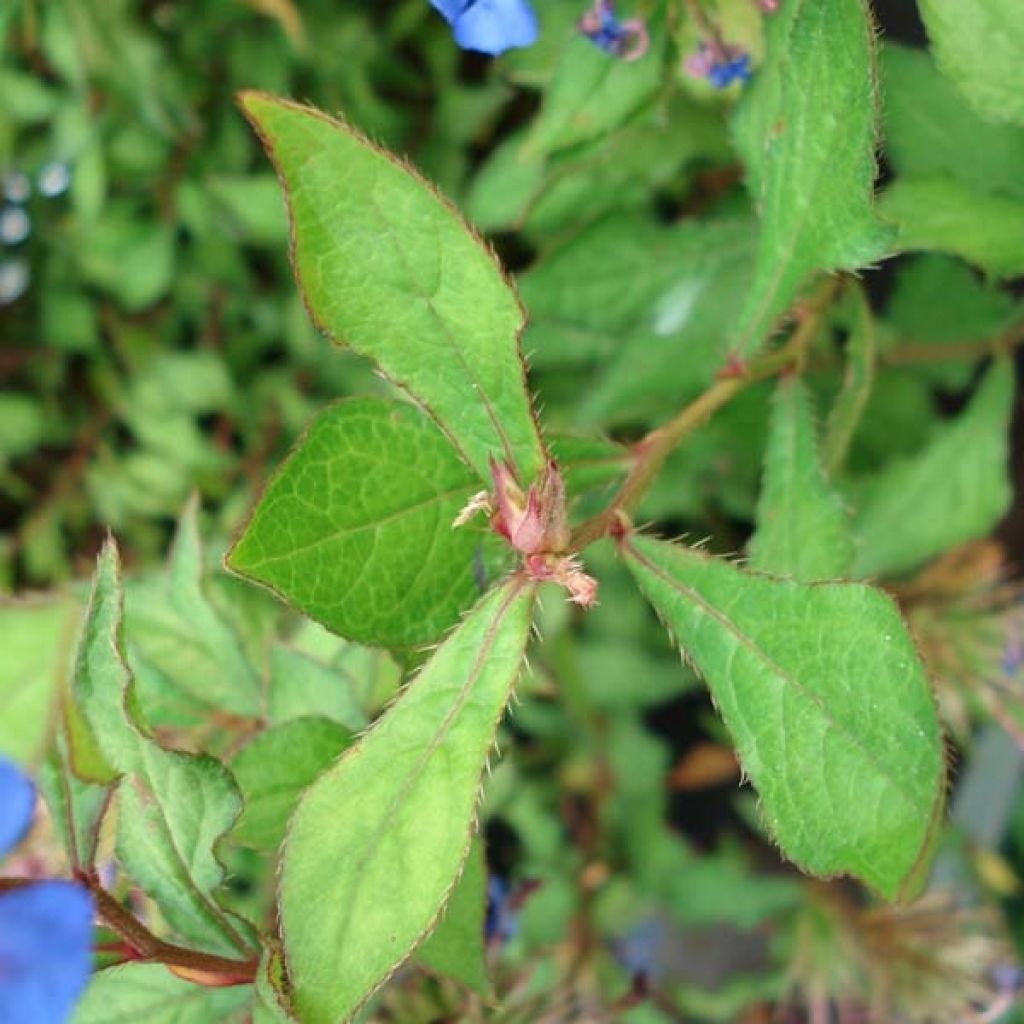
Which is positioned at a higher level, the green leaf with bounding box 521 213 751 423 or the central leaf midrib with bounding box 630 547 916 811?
the central leaf midrib with bounding box 630 547 916 811

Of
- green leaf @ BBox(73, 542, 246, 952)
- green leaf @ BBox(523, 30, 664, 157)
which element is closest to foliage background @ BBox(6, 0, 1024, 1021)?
green leaf @ BBox(523, 30, 664, 157)

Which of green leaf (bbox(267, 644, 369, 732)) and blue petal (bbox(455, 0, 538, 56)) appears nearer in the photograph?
blue petal (bbox(455, 0, 538, 56))

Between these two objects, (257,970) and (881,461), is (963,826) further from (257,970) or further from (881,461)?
(257,970)

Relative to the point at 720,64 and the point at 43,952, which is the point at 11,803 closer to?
the point at 43,952

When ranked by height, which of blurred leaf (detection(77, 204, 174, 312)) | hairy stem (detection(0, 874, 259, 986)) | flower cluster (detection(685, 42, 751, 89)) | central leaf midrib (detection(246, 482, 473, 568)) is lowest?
blurred leaf (detection(77, 204, 174, 312))

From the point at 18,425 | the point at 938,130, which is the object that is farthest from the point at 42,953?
the point at 18,425

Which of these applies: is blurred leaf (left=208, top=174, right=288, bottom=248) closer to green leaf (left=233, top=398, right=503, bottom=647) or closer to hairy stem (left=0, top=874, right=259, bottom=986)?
green leaf (left=233, top=398, right=503, bottom=647)

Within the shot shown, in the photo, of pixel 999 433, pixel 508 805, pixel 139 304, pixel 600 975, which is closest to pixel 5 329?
pixel 139 304
